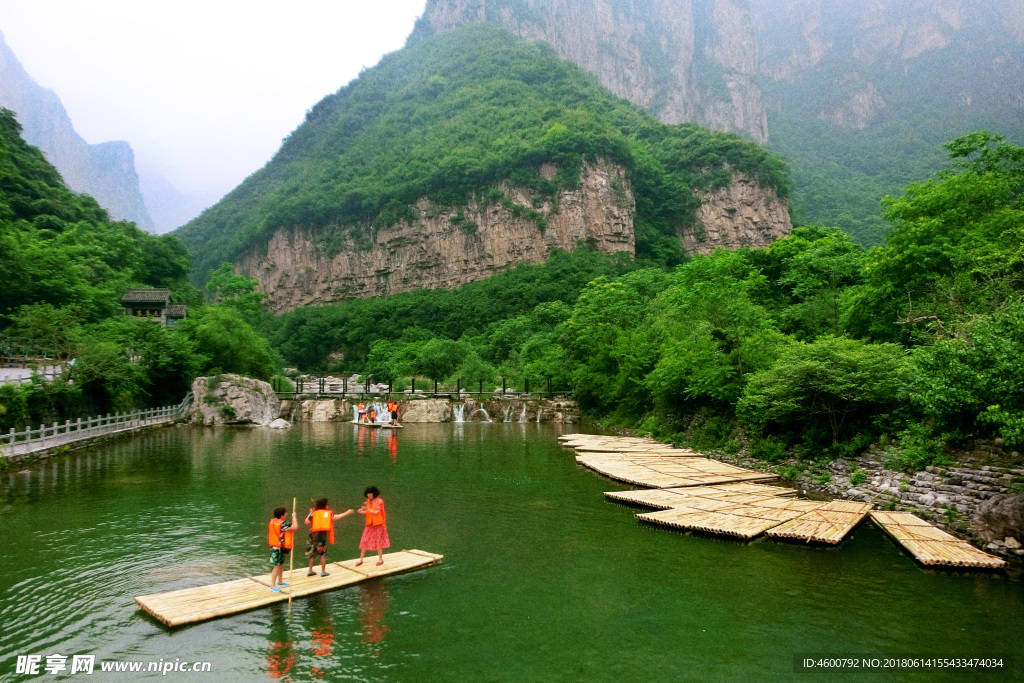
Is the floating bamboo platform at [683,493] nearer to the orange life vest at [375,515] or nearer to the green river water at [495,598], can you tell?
the green river water at [495,598]

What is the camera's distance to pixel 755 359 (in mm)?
23391

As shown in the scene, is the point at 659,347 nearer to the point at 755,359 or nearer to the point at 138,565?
the point at 755,359

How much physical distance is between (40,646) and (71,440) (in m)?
21.0

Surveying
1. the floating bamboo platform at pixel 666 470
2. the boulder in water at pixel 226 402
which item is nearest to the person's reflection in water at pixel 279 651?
the floating bamboo platform at pixel 666 470

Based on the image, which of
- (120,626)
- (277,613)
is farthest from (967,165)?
(120,626)

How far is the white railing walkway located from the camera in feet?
70.9

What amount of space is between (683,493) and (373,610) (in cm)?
1009

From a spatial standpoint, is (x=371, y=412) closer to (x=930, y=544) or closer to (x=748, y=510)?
(x=748, y=510)

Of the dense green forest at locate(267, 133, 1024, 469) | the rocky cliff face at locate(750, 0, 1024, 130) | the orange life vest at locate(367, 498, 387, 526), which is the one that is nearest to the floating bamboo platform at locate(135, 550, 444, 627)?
the orange life vest at locate(367, 498, 387, 526)

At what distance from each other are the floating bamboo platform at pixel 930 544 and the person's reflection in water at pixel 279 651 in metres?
10.0

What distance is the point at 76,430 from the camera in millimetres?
26922

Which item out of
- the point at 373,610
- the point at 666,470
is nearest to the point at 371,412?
the point at 666,470

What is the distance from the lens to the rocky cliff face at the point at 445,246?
93.9m

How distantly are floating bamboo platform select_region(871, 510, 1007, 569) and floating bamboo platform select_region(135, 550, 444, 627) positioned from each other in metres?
8.59
